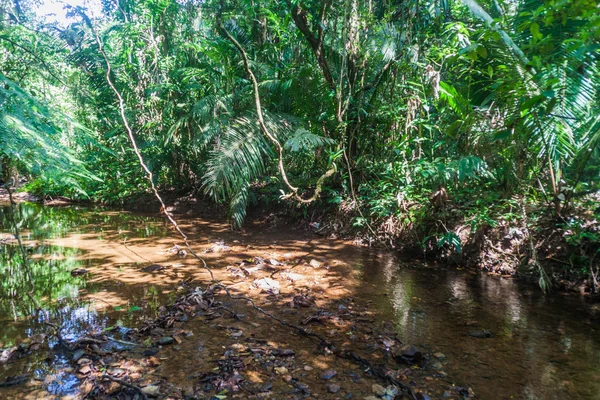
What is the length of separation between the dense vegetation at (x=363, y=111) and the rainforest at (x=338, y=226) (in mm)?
41

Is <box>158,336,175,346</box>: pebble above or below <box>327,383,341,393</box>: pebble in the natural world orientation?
above

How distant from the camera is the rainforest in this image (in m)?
2.24

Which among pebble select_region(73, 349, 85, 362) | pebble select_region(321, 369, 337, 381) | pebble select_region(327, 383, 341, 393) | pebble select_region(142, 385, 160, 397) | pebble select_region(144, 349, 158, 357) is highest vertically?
pebble select_region(73, 349, 85, 362)

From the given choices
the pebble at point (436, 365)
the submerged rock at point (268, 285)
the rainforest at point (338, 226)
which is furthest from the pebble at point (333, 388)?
the submerged rock at point (268, 285)

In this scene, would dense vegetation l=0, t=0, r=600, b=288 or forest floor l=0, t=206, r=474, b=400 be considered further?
dense vegetation l=0, t=0, r=600, b=288

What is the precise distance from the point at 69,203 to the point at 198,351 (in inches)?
477

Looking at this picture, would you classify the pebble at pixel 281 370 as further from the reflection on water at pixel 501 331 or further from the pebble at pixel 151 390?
the reflection on water at pixel 501 331

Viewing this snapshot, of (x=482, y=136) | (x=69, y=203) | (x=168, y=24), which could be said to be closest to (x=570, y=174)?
(x=482, y=136)

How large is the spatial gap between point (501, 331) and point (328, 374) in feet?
5.41

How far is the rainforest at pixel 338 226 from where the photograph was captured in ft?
7.36

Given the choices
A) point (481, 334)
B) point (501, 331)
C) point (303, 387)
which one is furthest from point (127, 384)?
point (501, 331)

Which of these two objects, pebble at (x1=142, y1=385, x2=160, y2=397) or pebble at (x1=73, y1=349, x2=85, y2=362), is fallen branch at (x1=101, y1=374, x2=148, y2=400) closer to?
pebble at (x1=142, y1=385, x2=160, y2=397)

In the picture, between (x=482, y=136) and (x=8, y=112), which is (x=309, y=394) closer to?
(x=8, y=112)

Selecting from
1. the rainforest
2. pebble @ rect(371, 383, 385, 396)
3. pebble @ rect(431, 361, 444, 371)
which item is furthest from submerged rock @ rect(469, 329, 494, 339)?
pebble @ rect(371, 383, 385, 396)
